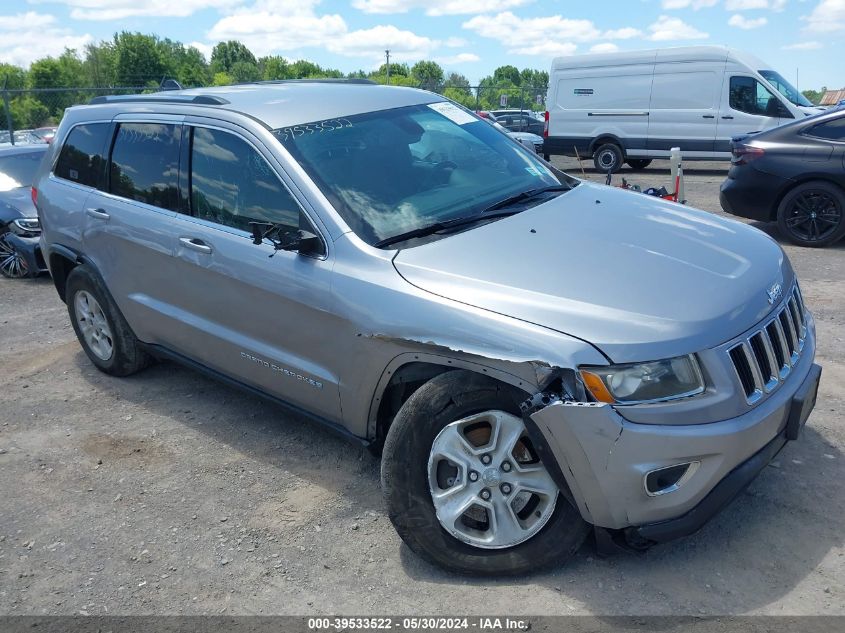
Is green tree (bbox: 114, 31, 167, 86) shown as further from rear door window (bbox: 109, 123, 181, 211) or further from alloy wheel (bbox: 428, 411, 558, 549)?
alloy wheel (bbox: 428, 411, 558, 549)

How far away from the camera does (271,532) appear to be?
3.59 meters

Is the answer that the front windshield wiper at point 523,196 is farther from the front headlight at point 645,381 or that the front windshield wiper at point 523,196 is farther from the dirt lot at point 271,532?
the dirt lot at point 271,532

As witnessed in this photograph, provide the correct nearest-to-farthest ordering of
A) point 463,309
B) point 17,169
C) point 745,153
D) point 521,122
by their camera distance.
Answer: point 463,309, point 745,153, point 17,169, point 521,122

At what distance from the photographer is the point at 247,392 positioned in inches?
167

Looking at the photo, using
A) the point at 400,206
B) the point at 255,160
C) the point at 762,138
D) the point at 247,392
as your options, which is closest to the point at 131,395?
the point at 247,392

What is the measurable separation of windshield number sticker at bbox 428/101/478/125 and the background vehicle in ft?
16.6

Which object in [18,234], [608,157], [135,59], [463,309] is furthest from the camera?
[135,59]

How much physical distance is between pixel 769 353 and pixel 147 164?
355cm

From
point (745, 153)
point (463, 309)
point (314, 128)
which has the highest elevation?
point (314, 128)

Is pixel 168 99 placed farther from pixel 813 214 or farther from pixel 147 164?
pixel 813 214

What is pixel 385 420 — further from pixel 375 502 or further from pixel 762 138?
pixel 762 138

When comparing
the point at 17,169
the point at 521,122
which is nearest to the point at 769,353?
the point at 17,169

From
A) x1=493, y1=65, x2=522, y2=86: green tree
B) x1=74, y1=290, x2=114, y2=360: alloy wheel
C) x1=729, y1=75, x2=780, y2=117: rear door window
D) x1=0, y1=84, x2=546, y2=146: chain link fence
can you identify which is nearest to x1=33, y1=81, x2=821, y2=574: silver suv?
x1=74, y1=290, x2=114, y2=360: alloy wheel

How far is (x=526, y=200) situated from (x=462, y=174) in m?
0.37
